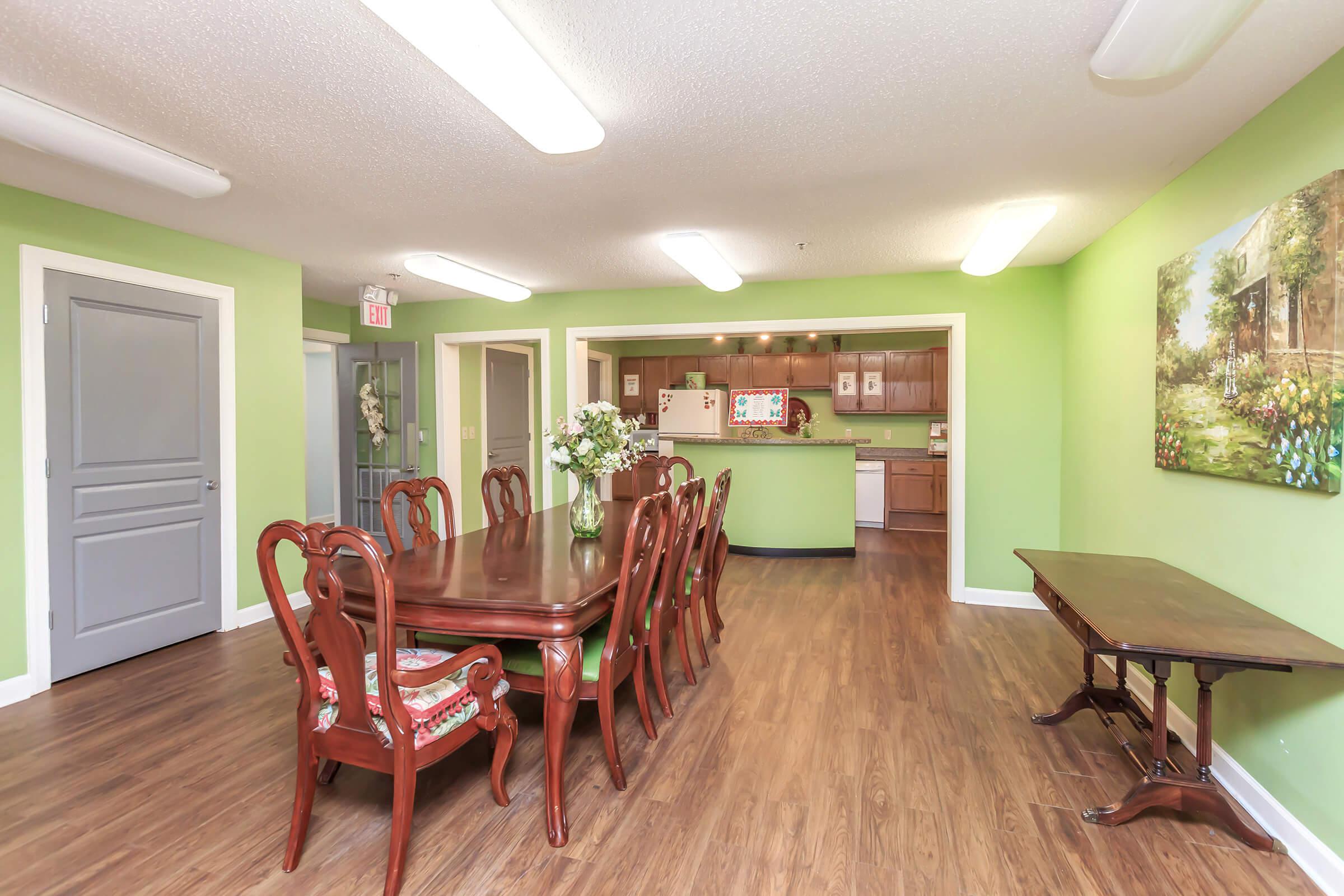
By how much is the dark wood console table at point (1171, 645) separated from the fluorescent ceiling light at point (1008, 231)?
1.64 m

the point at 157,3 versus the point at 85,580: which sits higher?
the point at 157,3

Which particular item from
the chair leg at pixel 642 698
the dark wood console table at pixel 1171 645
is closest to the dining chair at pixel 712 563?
the chair leg at pixel 642 698

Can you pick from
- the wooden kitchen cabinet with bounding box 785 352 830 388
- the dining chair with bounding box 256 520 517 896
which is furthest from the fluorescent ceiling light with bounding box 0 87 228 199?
the wooden kitchen cabinet with bounding box 785 352 830 388

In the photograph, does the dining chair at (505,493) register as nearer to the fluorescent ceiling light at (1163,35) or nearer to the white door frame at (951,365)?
the white door frame at (951,365)

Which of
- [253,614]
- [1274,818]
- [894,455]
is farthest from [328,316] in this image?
[1274,818]

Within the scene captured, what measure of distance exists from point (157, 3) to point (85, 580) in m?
2.87

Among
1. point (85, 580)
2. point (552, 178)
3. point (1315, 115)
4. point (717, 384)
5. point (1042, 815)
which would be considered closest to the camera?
point (1315, 115)

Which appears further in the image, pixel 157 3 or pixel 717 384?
pixel 717 384

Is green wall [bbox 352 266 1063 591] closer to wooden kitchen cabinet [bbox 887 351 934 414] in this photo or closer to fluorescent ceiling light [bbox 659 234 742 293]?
fluorescent ceiling light [bbox 659 234 742 293]

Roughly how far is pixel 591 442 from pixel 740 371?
5496 mm

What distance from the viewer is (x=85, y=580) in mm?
3203

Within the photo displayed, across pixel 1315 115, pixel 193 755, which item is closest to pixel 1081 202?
pixel 1315 115

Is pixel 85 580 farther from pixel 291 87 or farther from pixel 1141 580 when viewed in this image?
pixel 1141 580

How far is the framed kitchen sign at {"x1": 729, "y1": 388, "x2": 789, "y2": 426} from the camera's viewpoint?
23.9ft
